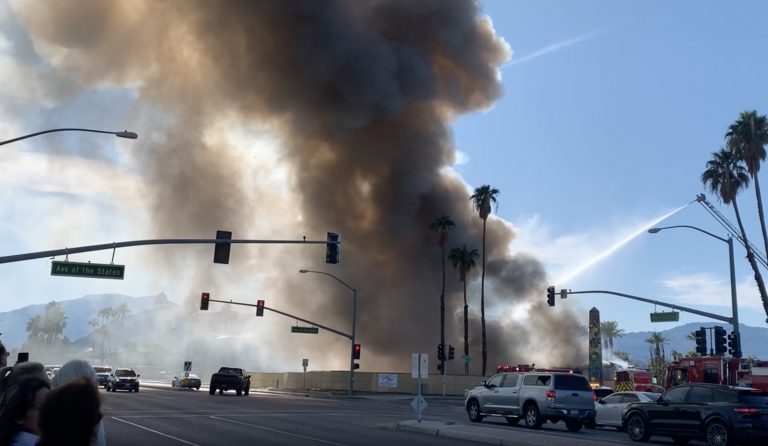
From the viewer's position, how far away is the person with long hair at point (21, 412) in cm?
357

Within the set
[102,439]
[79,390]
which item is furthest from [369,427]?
[79,390]

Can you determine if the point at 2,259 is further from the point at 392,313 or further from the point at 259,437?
the point at 392,313

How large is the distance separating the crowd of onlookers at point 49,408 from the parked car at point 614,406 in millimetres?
22238

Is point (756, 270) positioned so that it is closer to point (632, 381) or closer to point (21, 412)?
point (632, 381)

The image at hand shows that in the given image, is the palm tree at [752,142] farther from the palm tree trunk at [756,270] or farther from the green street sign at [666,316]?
the green street sign at [666,316]

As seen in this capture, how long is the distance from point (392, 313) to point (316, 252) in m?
10.1

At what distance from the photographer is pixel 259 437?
16594 millimetres

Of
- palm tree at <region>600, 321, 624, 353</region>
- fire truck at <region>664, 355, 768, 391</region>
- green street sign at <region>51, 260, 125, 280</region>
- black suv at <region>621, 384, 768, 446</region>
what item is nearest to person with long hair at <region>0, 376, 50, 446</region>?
black suv at <region>621, 384, 768, 446</region>

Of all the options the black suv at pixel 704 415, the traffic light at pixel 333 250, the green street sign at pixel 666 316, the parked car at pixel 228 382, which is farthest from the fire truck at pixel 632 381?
the parked car at pixel 228 382

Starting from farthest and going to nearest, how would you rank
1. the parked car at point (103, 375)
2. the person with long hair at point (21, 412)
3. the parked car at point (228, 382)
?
1. the parked car at point (103, 375)
2. the parked car at point (228, 382)
3. the person with long hair at point (21, 412)

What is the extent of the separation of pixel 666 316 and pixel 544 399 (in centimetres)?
1455

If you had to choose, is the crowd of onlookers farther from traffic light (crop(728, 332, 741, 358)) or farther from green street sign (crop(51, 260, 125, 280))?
traffic light (crop(728, 332, 741, 358))

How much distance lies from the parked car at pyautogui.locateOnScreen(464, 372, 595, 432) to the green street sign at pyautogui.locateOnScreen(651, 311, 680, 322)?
13.0 m

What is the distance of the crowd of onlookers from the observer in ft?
9.80
